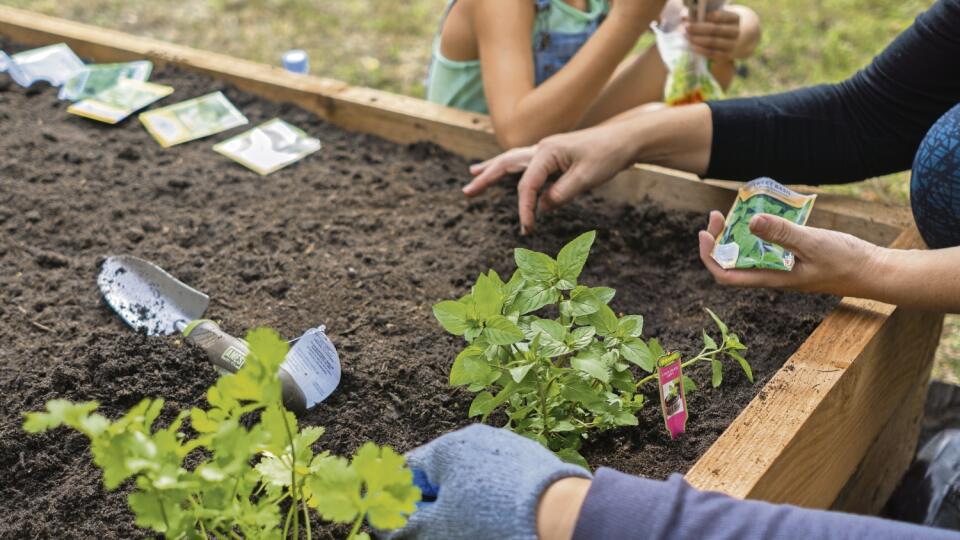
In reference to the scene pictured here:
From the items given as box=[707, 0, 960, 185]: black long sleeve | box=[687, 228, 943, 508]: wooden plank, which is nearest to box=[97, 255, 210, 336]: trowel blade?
box=[687, 228, 943, 508]: wooden plank

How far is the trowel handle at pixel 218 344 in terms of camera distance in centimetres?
159

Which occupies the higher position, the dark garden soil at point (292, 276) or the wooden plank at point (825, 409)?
the wooden plank at point (825, 409)

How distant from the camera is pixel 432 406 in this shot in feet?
5.12

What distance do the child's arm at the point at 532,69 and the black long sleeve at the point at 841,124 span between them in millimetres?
414

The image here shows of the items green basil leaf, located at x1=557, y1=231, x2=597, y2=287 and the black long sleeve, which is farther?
the black long sleeve

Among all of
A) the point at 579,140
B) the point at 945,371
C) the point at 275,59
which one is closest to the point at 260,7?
the point at 275,59

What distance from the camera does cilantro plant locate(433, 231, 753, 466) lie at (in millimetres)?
1276

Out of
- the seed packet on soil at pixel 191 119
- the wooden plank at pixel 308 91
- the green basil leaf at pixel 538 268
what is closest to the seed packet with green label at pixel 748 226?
the green basil leaf at pixel 538 268

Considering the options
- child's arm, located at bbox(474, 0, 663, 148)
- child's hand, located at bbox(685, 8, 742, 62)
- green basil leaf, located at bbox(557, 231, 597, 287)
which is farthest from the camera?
child's hand, located at bbox(685, 8, 742, 62)

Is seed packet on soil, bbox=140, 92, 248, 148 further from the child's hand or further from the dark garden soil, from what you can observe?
the child's hand

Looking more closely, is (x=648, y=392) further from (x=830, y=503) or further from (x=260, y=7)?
(x=260, y=7)

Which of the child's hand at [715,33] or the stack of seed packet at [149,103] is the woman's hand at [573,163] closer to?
the child's hand at [715,33]

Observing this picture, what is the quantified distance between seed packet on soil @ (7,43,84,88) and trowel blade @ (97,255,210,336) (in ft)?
4.13

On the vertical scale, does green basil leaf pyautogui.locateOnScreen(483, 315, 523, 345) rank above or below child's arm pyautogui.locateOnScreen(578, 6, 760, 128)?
above
